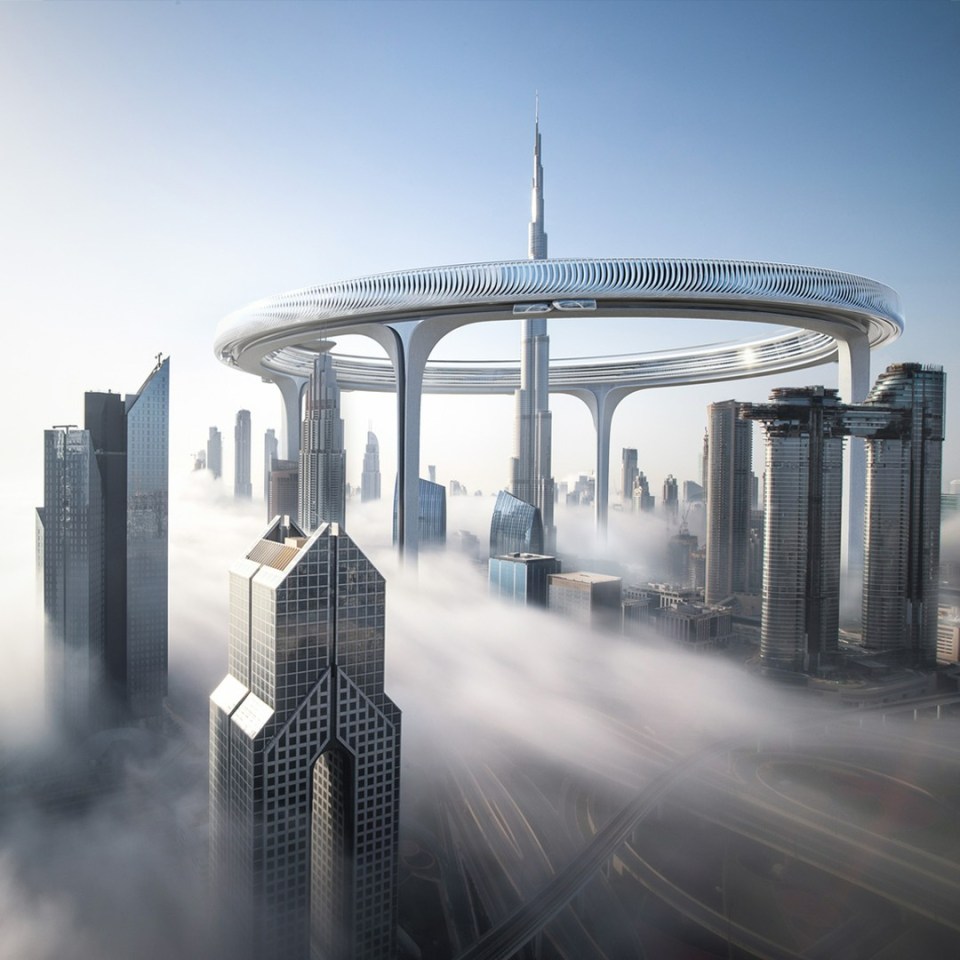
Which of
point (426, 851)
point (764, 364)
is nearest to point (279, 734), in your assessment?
point (426, 851)

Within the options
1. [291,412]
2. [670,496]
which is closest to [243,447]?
[291,412]

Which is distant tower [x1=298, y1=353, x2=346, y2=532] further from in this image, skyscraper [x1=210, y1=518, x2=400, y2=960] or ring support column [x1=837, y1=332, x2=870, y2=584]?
ring support column [x1=837, y1=332, x2=870, y2=584]

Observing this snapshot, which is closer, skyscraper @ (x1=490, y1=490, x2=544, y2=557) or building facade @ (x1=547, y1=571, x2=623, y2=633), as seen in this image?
building facade @ (x1=547, y1=571, x2=623, y2=633)

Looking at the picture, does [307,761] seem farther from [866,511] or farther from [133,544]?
[866,511]

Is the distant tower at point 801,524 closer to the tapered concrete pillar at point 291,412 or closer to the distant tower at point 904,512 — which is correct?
the distant tower at point 904,512

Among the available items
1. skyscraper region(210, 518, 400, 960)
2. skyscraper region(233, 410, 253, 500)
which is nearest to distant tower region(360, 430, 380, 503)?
skyscraper region(233, 410, 253, 500)

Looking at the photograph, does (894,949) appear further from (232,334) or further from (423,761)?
(232,334)
